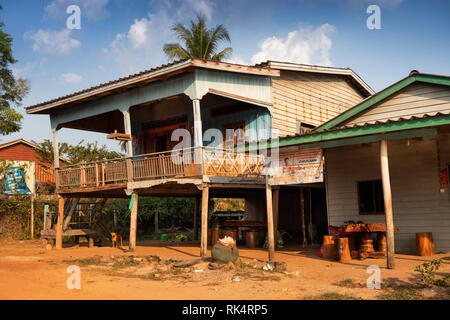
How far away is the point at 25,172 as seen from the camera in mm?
21484

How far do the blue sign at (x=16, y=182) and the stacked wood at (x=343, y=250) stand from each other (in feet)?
52.3

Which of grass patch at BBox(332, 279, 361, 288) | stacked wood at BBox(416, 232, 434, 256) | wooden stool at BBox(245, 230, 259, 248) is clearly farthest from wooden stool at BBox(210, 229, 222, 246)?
grass patch at BBox(332, 279, 361, 288)

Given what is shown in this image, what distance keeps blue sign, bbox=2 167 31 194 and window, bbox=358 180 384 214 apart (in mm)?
15906

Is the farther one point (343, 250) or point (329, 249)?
point (329, 249)

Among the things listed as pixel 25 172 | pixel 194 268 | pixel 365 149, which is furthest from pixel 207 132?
pixel 25 172

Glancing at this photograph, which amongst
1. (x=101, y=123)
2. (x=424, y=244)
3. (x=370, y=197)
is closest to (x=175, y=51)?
(x=101, y=123)

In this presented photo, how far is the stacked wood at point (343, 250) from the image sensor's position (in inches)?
468

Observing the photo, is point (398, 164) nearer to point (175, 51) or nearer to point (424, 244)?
point (424, 244)

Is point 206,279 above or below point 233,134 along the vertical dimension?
below

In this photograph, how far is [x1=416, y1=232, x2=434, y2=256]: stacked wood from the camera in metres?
12.1

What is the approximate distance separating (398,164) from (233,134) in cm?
617

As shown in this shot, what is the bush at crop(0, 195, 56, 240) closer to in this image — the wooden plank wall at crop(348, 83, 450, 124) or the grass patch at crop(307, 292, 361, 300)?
the wooden plank wall at crop(348, 83, 450, 124)

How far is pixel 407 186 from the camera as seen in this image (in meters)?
13.2

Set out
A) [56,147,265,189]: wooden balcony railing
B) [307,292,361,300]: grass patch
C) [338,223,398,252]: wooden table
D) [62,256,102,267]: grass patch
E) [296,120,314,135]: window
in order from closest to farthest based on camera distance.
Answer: [307,292,361,300]: grass patch
[338,223,398,252]: wooden table
[62,256,102,267]: grass patch
[56,147,265,189]: wooden balcony railing
[296,120,314,135]: window
